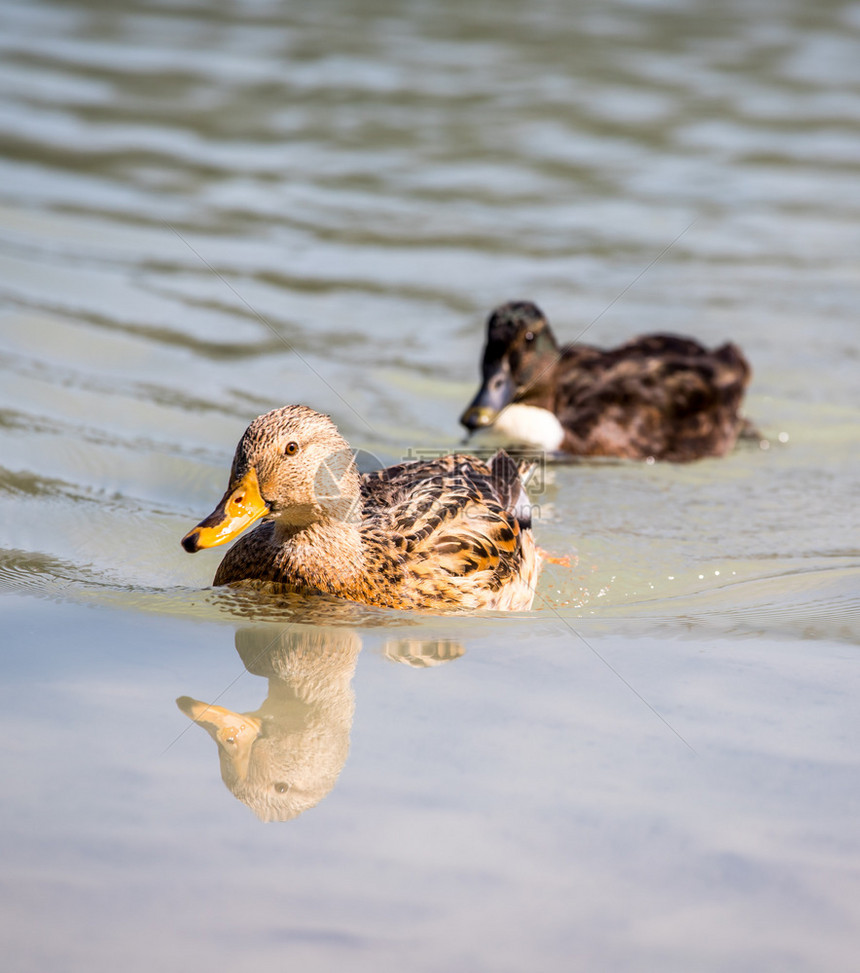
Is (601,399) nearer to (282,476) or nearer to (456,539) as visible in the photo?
(456,539)

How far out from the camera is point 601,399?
8.76m

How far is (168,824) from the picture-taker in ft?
12.1

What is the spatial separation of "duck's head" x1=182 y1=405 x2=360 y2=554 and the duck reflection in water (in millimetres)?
450

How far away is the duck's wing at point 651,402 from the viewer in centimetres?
854

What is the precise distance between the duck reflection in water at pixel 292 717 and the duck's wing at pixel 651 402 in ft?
12.1

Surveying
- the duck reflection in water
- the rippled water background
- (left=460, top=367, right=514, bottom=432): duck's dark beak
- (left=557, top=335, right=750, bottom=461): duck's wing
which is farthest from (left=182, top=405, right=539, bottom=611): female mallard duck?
(left=557, top=335, right=750, bottom=461): duck's wing

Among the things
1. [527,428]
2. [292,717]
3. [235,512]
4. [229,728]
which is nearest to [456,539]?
[235,512]

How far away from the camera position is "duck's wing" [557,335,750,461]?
8.54 m

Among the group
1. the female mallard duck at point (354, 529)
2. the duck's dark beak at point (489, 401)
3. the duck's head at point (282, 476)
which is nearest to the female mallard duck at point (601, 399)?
the duck's dark beak at point (489, 401)

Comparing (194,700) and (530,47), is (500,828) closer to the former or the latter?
(194,700)

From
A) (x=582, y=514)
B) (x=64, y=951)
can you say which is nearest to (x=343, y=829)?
(x=64, y=951)

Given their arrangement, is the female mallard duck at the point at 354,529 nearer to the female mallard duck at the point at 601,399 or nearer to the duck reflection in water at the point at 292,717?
the duck reflection in water at the point at 292,717

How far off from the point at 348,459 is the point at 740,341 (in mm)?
5832

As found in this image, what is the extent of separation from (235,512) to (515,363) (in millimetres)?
3764
